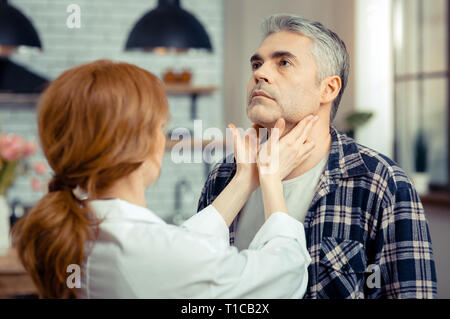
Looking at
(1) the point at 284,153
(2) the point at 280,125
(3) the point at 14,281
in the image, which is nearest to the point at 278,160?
(1) the point at 284,153

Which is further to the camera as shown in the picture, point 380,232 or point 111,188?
point 380,232

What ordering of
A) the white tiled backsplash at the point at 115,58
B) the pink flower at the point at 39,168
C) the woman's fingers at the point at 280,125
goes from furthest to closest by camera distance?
the white tiled backsplash at the point at 115,58 < the pink flower at the point at 39,168 < the woman's fingers at the point at 280,125

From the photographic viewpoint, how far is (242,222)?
122 cm

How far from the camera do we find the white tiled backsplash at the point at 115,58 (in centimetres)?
452

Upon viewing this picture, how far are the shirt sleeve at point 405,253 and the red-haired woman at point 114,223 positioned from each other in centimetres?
24

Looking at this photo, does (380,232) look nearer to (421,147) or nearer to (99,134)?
(99,134)

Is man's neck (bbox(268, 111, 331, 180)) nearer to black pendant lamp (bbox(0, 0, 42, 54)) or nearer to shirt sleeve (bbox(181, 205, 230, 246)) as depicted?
shirt sleeve (bbox(181, 205, 230, 246))

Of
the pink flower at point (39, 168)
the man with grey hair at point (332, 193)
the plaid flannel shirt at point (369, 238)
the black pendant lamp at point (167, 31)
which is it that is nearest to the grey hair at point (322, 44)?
the man with grey hair at point (332, 193)

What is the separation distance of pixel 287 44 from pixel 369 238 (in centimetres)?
44

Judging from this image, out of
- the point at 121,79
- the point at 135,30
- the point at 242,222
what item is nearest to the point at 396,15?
the point at 135,30

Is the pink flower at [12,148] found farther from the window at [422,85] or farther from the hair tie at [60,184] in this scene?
the window at [422,85]

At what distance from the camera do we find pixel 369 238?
42.2 inches

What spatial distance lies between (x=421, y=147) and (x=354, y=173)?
265 cm

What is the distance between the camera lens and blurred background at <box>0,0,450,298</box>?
3188 mm
